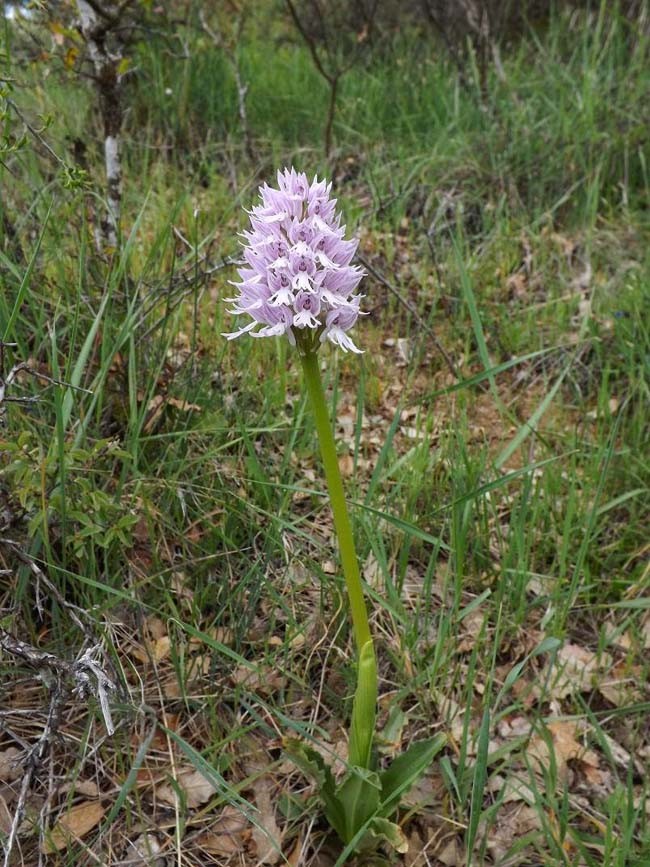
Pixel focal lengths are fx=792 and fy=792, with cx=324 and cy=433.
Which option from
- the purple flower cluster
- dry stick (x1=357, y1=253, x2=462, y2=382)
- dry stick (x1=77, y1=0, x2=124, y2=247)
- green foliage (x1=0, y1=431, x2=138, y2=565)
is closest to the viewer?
the purple flower cluster

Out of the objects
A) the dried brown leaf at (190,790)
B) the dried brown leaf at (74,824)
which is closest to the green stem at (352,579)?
the dried brown leaf at (190,790)

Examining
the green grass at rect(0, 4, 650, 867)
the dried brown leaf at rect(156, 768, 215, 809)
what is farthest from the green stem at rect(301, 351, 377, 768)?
the dried brown leaf at rect(156, 768, 215, 809)

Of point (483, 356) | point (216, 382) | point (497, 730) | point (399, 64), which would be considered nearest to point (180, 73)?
point (399, 64)

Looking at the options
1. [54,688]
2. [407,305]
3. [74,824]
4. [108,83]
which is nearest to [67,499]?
[54,688]

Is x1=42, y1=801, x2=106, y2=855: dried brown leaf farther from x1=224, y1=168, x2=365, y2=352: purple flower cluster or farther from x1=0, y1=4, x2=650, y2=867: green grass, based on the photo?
x1=224, y1=168, x2=365, y2=352: purple flower cluster

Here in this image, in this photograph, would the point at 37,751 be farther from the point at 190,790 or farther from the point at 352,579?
the point at 352,579

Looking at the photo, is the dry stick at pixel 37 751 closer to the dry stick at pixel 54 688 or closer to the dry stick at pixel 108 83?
the dry stick at pixel 54 688

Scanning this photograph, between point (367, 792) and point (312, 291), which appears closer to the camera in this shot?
point (312, 291)
